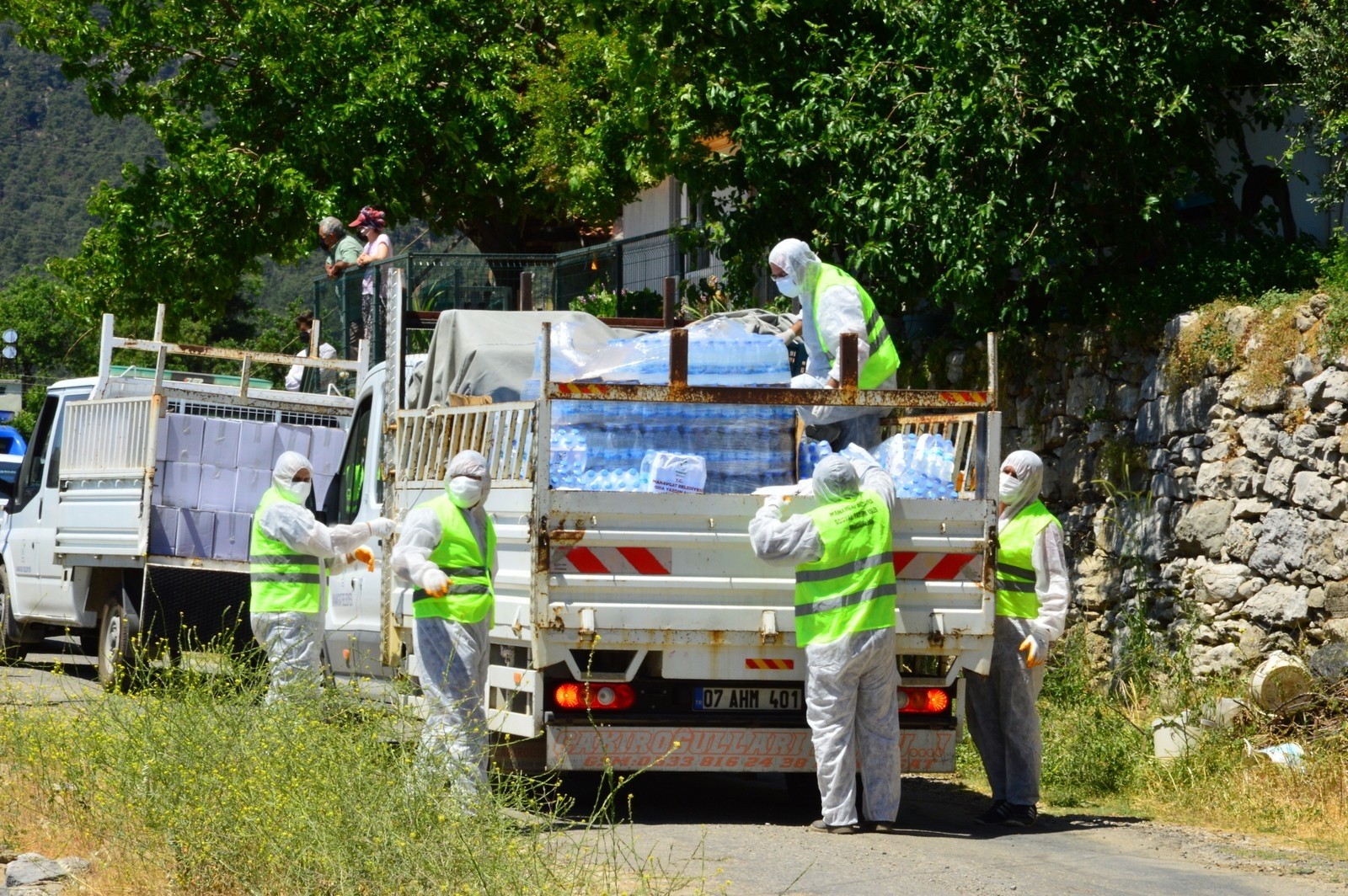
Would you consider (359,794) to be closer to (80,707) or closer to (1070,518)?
(80,707)

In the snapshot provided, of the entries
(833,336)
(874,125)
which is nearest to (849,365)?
(833,336)

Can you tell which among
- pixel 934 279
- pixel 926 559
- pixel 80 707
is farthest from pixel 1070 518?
pixel 80 707

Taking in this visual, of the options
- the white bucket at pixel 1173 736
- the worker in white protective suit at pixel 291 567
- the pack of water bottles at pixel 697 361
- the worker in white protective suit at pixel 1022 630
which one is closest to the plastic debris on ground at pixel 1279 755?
the white bucket at pixel 1173 736

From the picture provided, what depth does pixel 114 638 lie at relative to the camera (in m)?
13.5

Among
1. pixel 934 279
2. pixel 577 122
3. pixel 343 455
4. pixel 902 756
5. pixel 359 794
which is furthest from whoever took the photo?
pixel 577 122

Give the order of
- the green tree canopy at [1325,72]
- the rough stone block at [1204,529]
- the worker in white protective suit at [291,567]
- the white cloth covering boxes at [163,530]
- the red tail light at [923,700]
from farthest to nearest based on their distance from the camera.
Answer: the white cloth covering boxes at [163,530] < the rough stone block at [1204,529] < the green tree canopy at [1325,72] < the worker in white protective suit at [291,567] < the red tail light at [923,700]

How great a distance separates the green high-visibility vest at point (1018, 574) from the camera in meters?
8.62

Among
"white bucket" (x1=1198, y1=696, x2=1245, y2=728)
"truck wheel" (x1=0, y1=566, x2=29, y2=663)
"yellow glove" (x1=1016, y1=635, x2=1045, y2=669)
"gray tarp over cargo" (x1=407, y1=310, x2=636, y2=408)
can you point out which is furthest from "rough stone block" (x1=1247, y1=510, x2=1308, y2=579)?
"truck wheel" (x1=0, y1=566, x2=29, y2=663)

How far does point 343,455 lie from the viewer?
1131cm

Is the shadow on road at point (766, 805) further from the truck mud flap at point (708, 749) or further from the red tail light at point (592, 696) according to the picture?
the red tail light at point (592, 696)

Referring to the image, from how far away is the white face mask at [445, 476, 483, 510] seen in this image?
26.3 ft

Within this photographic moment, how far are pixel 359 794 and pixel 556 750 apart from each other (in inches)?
84.3

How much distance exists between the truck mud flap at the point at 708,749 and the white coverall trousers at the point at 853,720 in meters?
0.22

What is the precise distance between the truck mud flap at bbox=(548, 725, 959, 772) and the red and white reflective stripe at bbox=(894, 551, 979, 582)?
75 cm
